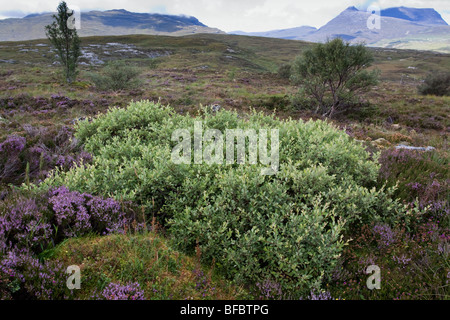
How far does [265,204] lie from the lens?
358 cm

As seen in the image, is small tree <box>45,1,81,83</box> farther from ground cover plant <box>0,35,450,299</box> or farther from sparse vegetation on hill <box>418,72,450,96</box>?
sparse vegetation on hill <box>418,72,450,96</box>

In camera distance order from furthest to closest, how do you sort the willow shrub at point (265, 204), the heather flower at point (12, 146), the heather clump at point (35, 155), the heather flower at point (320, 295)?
the heather flower at point (12, 146) → the heather clump at point (35, 155) → the willow shrub at point (265, 204) → the heather flower at point (320, 295)

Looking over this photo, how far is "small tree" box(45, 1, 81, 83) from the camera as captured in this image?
2877cm

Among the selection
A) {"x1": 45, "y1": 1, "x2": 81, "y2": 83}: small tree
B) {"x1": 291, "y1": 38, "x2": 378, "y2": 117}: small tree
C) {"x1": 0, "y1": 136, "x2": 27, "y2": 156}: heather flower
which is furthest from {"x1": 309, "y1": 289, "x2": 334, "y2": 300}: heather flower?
Result: {"x1": 45, "y1": 1, "x2": 81, "y2": 83}: small tree

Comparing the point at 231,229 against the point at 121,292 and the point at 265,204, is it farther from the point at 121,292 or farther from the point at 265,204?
the point at 121,292

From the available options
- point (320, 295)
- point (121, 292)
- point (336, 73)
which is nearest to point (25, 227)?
point (121, 292)

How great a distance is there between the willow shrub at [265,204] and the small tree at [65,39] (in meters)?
31.6

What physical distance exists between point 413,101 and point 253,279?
80.6 feet

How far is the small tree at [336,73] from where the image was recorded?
17.3m

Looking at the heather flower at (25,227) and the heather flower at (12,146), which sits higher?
the heather flower at (12,146)

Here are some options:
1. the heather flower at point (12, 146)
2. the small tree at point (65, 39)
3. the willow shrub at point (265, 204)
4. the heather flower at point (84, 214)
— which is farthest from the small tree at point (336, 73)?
the small tree at point (65, 39)

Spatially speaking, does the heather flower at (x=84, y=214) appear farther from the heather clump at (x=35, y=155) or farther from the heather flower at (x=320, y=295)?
the heather flower at (x=320, y=295)
